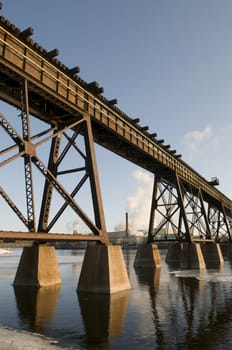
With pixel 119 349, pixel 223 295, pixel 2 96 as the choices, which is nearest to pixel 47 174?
pixel 2 96

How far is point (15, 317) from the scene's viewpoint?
14.6 metres

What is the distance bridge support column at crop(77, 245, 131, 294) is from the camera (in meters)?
19.6

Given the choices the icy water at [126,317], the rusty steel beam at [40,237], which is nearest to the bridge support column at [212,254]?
the icy water at [126,317]

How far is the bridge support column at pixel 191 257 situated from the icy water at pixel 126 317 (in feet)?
63.5

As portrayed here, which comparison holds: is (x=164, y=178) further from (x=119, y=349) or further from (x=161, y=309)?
(x=119, y=349)

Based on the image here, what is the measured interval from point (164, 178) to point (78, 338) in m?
34.9

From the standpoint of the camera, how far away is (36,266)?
2212 centimetres

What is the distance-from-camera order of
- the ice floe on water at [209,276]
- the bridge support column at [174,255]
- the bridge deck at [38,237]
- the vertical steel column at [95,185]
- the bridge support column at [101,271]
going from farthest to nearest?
the bridge support column at [174,255]
the ice floe on water at [209,276]
the vertical steel column at [95,185]
the bridge support column at [101,271]
the bridge deck at [38,237]

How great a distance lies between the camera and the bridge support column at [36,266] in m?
22.1

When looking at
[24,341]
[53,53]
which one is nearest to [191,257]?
[53,53]

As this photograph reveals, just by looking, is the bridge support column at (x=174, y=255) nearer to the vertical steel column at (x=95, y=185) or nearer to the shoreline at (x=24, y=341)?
the vertical steel column at (x=95, y=185)

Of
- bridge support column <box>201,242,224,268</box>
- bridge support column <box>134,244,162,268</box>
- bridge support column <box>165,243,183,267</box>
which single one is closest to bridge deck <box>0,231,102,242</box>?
bridge support column <box>134,244,162,268</box>

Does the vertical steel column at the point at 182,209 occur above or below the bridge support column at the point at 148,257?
above

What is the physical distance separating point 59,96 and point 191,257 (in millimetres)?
28920
